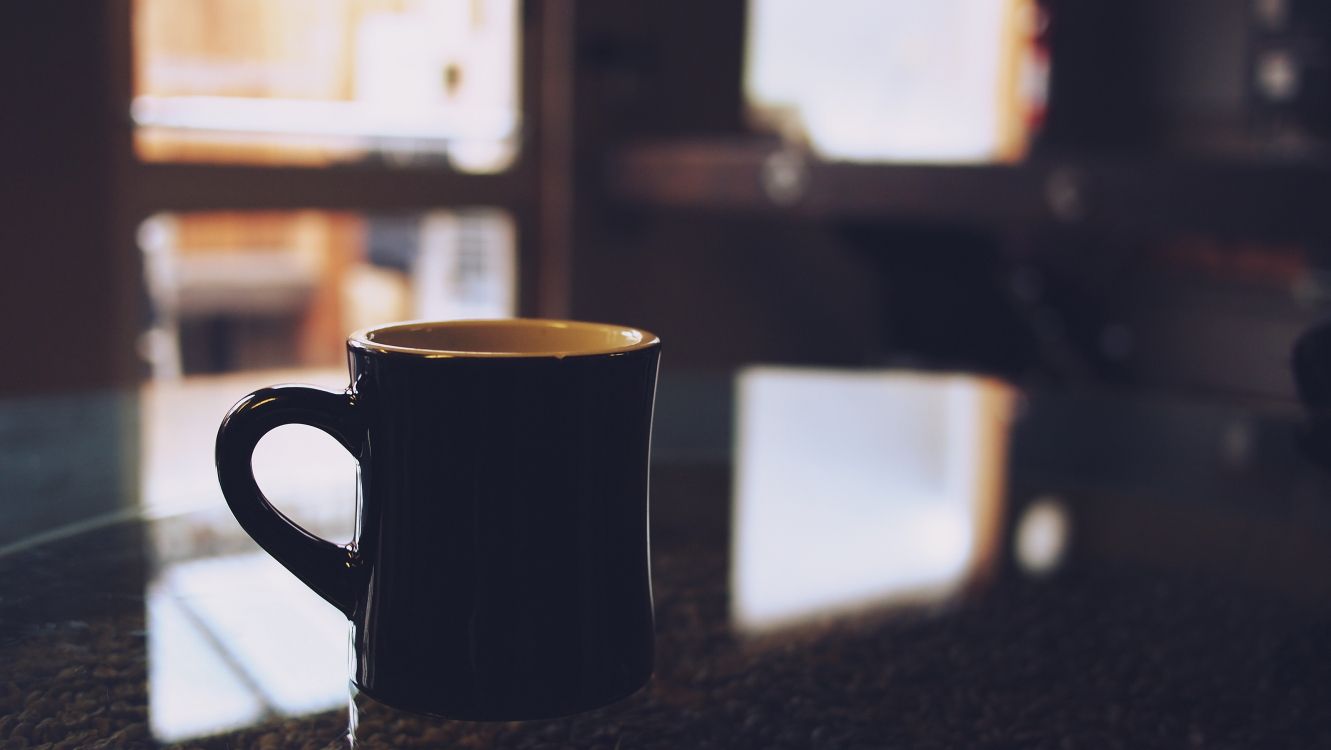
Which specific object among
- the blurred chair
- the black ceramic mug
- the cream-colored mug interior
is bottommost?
the blurred chair

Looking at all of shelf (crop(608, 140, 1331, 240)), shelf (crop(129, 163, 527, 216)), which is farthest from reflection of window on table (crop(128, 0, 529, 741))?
shelf (crop(608, 140, 1331, 240))

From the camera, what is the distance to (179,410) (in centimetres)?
77

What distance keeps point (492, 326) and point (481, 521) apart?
86 mm

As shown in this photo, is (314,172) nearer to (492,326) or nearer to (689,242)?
(689,242)

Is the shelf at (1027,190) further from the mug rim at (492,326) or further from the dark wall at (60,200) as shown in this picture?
the mug rim at (492,326)

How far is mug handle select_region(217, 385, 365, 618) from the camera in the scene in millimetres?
323

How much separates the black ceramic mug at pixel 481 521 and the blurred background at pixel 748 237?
0.61ft

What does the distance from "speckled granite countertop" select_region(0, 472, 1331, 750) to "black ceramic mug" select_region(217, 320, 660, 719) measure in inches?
0.5

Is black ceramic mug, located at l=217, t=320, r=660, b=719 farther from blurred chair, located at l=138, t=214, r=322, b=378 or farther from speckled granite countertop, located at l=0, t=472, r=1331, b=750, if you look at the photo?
blurred chair, located at l=138, t=214, r=322, b=378

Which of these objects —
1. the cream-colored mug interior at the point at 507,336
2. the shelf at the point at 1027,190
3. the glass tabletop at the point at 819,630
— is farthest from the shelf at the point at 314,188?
the cream-colored mug interior at the point at 507,336

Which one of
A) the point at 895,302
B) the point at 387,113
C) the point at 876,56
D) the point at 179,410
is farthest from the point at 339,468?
the point at 876,56

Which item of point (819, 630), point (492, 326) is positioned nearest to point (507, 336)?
point (492, 326)

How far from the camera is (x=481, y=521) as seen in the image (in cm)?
31

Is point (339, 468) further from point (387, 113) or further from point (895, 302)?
point (387, 113)
